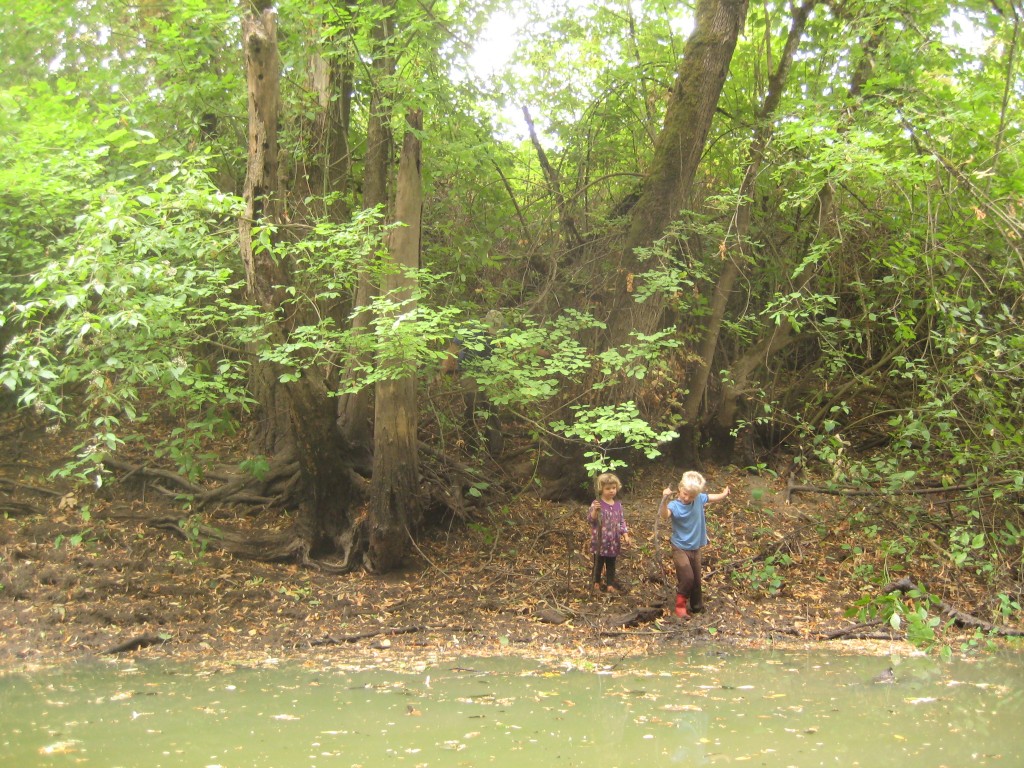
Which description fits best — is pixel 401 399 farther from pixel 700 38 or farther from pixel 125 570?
pixel 700 38

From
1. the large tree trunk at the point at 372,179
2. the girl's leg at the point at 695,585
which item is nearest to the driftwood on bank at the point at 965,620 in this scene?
the girl's leg at the point at 695,585

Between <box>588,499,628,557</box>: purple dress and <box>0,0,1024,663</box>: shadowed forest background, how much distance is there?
0.76m

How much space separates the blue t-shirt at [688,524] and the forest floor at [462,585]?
2.37 ft

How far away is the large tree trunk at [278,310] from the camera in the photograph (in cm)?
868

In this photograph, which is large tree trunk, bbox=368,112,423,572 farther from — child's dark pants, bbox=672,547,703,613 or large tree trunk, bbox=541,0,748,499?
child's dark pants, bbox=672,547,703,613

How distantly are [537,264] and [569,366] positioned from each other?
10.4 ft

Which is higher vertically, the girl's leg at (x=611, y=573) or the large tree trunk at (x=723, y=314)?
the large tree trunk at (x=723, y=314)

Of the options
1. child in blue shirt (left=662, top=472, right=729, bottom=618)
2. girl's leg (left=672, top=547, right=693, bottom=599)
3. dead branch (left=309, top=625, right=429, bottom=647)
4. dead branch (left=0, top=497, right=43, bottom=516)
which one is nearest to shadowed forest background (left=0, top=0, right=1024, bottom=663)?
dead branch (left=0, top=497, right=43, bottom=516)

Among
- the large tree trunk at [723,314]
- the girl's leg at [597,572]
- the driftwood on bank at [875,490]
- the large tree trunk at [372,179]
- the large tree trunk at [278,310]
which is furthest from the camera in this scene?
the large tree trunk at [723,314]

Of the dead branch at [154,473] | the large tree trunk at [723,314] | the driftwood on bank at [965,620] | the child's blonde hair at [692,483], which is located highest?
the large tree trunk at [723,314]

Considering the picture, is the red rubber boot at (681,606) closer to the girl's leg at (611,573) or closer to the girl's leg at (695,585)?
the girl's leg at (695,585)

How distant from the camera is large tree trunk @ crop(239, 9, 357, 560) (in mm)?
8680

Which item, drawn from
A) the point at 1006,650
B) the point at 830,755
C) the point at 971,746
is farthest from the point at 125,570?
the point at 1006,650

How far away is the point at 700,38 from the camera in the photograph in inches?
439
